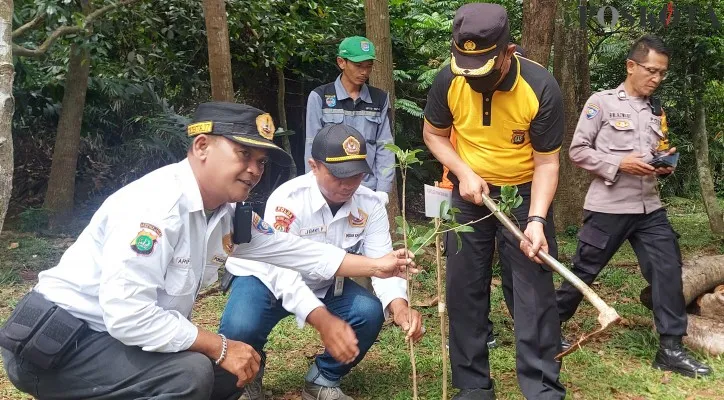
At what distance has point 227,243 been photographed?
2.77 metres

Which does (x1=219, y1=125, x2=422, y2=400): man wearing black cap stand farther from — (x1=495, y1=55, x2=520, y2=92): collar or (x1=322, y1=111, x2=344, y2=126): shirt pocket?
(x1=322, y1=111, x2=344, y2=126): shirt pocket

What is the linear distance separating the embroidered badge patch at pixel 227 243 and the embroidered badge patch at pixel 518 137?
1.30 m

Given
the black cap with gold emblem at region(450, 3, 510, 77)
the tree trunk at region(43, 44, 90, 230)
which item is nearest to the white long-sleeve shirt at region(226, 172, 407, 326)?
the black cap with gold emblem at region(450, 3, 510, 77)

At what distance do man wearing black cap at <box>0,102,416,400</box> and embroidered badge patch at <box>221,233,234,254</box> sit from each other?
0.18 m

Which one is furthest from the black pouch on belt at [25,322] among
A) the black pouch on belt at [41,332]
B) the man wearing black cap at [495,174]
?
the man wearing black cap at [495,174]

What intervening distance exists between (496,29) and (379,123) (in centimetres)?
204

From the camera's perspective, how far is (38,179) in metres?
9.15

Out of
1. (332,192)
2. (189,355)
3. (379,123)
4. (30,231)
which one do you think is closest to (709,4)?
(379,123)

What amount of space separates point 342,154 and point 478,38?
773mm

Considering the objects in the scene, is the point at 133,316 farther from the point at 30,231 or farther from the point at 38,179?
the point at 38,179

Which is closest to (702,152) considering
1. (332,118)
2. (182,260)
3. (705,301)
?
(705,301)

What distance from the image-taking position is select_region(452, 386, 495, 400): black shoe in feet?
10.8

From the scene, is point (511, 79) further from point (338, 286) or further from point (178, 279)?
point (178, 279)

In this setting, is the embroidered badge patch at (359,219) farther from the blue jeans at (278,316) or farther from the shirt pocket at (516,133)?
the shirt pocket at (516,133)
